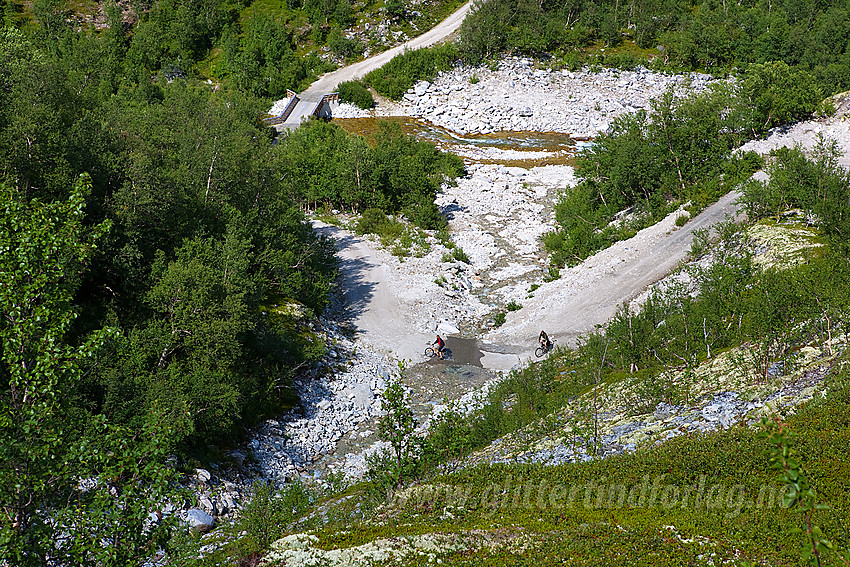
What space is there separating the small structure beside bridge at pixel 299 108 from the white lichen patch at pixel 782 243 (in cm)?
5279

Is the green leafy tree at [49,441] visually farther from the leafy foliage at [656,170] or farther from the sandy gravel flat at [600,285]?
the leafy foliage at [656,170]

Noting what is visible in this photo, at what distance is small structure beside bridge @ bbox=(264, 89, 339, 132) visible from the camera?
74.1 meters

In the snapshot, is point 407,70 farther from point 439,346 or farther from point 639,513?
point 639,513

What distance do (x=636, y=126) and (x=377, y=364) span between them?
83.4 feet

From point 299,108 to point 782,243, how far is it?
60243mm

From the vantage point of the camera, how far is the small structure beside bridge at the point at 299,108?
243ft

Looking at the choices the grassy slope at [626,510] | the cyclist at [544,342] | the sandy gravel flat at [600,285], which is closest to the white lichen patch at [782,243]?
the sandy gravel flat at [600,285]

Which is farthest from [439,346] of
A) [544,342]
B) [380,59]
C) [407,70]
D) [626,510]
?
[380,59]

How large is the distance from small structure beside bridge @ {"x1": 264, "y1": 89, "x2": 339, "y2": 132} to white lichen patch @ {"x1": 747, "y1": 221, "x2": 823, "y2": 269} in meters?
52.8

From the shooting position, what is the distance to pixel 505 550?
10789 millimetres

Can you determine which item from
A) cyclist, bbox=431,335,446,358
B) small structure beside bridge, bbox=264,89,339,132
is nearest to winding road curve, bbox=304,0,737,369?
cyclist, bbox=431,335,446,358

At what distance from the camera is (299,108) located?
7788 centimetres

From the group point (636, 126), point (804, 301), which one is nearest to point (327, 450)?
point (804, 301)

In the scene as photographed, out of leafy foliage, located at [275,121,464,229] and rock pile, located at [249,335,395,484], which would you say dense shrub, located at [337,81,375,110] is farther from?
rock pile, located at [249,335,395,484]
